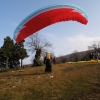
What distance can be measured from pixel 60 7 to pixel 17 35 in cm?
356

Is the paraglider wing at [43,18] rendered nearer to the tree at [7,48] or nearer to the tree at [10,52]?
the tree at [10,52]

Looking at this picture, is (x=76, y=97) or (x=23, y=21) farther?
(x=23, y=21)

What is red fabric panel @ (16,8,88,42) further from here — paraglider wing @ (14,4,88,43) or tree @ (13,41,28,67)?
tree @ (13,41,28,67)

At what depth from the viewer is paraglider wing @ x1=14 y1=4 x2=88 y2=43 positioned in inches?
568

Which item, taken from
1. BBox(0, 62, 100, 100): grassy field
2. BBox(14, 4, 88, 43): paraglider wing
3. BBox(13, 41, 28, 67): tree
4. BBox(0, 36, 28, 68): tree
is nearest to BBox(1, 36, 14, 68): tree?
BBox(0, 36, 28, 68): tree

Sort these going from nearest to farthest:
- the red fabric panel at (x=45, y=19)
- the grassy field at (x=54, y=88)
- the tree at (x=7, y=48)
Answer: the grassy field at (x=54, y=88)
the red fabric panel at (x=45, y=19)
the tree at (x=7, y=48)

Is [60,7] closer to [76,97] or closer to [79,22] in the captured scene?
[79,22]

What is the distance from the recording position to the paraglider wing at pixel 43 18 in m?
14.4

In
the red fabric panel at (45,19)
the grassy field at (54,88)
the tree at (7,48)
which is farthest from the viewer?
the tree at (7,48)

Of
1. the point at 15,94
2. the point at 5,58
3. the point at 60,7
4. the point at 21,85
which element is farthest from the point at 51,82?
the point at 5,58

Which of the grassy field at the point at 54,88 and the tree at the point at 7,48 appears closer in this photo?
the grassy field at the point at 54,88

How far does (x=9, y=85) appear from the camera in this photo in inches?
→ 584

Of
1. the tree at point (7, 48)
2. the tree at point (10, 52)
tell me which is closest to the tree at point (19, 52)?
the tree at point (10, 52)

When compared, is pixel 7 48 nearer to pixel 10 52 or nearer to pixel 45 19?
pixel 10 52
